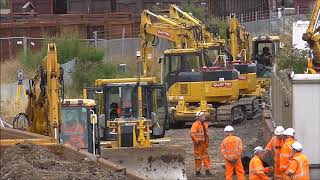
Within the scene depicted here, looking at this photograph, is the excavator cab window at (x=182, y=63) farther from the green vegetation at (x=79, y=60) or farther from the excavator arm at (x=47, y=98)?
the excavator arm at (x=47, y=98)

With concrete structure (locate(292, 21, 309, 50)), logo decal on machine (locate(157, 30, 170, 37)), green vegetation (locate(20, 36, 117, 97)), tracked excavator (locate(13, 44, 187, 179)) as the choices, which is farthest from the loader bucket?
green vegetation (locate(20, 36, 117, 97))

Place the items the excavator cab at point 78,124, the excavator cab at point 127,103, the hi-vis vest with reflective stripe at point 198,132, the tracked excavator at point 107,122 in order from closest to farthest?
the tracked excavator at point 107,122 < the excavator cab at point 78,124 < the hi-vis vest with reflective stripe at point 198,132 < the excavator cab at point 127,103

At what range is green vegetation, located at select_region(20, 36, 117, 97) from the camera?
3775 cm

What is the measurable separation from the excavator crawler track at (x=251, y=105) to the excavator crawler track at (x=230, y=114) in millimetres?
161

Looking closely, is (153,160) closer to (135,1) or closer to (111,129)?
(111,129)

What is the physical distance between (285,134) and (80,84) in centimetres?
2268

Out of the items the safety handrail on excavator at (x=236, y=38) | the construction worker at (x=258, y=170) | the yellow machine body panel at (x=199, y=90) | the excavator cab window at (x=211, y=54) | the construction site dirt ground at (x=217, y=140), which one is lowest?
the construction site dirt ground at (x=217, y=140)

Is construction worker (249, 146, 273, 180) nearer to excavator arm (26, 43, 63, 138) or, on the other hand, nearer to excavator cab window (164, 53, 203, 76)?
excavator arm (26, 43, 63, 138)

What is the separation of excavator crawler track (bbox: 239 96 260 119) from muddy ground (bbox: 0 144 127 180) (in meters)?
19.1

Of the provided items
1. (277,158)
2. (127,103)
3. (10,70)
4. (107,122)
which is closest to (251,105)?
(127,103)

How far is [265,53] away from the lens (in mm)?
37312

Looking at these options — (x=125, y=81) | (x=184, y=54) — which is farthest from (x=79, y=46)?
(x=125, y=81)

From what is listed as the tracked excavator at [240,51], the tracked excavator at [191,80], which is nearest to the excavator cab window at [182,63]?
the tracked excavator at [191,80]

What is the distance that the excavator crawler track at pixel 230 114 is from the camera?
99.3ft
